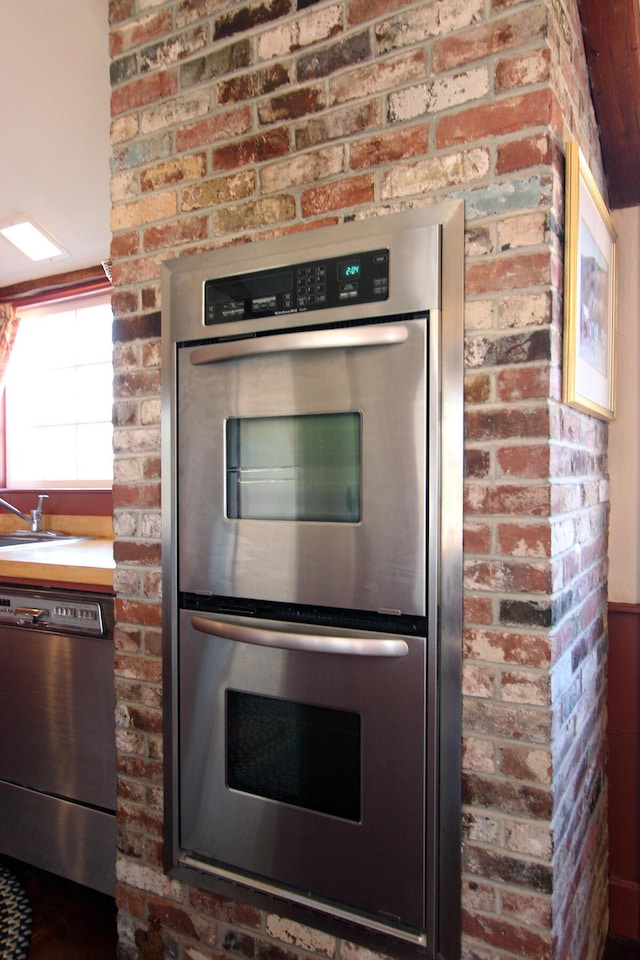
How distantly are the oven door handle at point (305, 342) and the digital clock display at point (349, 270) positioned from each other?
118 mm

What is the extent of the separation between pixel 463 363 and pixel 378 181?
450mm

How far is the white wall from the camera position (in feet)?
6.26

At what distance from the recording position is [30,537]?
119 inches

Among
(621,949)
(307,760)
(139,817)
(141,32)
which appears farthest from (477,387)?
(621,949)

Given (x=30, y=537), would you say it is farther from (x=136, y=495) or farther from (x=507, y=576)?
(x=507, y=576)

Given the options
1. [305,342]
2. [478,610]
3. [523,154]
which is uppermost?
[523,154]

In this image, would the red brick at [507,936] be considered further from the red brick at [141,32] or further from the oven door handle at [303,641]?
the red brick at [141,32]

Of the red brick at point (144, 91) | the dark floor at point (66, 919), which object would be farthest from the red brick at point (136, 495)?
the dark floor at point (66, 919)

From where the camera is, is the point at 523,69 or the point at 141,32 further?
the point at 141,32

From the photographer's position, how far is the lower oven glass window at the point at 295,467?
1376 mm

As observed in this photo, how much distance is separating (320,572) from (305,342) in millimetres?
511

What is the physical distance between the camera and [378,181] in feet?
4.38

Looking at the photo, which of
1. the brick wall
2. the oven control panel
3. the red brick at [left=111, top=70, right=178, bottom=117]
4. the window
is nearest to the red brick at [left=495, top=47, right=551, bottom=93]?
the brick wall

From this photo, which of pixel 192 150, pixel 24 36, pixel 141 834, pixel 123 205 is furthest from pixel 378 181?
pixel 141 834
